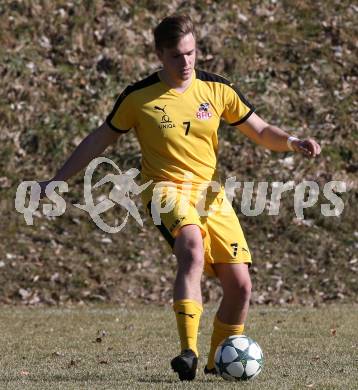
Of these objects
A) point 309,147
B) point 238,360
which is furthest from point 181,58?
point 238,360

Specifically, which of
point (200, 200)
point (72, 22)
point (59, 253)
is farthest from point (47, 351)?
point (72, 22)

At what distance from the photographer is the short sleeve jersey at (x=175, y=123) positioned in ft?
21.9

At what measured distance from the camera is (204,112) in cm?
678

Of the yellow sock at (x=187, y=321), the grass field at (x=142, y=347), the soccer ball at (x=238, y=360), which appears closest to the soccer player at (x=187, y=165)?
the yellow sock at (x=187, y=321)

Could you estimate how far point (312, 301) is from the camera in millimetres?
12734

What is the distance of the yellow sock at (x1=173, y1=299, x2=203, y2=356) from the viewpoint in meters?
6.31

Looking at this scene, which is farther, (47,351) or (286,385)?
(47,351)

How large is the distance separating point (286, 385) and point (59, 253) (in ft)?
23.8

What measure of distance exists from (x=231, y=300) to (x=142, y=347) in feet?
7.72

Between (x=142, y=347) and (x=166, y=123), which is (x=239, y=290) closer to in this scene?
(x=166, y=123)

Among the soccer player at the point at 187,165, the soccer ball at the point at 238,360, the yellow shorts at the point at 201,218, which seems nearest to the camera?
the soccer ball at the point at 238,360

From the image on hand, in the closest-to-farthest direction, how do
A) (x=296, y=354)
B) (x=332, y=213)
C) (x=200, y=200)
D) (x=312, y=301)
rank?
(x=200, y=200) < (x=296, y=354) < (x=312, y=301) < (x=332, y=213)

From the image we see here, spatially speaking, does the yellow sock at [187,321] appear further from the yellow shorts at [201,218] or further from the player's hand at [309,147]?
the player's hand at [309,147]

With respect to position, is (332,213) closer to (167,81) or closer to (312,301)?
(312,301)
